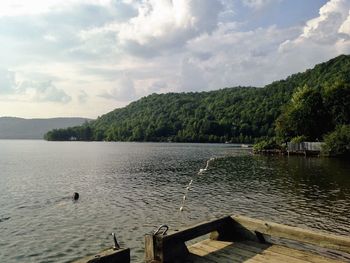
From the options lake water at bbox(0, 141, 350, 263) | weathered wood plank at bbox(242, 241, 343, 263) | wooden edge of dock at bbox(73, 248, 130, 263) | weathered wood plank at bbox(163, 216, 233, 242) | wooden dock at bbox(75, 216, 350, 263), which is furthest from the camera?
lake water at bbox(0, 141, 350, 263)

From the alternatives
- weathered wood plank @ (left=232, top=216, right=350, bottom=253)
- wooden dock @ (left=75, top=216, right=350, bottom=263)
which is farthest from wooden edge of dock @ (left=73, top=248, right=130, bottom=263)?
weathered wood plank @ (left=232, top=216, right=350, bottom=253)

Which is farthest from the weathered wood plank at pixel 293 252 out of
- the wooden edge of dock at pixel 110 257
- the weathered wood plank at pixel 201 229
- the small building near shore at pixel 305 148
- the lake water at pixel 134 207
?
the small building near shore at pixel 305 148

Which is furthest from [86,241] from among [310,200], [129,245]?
[310,200]

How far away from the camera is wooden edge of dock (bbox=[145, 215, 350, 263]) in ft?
37.7

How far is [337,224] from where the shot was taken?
25672mm

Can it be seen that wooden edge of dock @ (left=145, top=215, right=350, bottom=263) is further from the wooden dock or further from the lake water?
the lake water

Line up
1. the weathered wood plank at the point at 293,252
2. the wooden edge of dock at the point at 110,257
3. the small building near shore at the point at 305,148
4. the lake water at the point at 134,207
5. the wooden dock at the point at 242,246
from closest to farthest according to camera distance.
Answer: the wooden edge of dock at the point at 110,257 < the wooden dock at the point at 242,246 < the weathered wood plank at the point at 293,252 < the lake water at the point at 134,207 < the small building near shore at the point at 305,148

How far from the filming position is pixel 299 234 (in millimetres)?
12383

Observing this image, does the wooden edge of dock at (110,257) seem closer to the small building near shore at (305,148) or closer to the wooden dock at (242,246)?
the wooden dock at (242,246)

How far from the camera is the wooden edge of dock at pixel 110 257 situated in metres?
9.74

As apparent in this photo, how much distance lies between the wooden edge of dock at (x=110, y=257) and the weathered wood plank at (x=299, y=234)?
5.14 m

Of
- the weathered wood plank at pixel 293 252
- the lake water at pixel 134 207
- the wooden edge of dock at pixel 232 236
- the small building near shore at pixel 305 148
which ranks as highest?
the small building near shore at pixel 305 148

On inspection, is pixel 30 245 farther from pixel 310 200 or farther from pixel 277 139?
pixel 277 139

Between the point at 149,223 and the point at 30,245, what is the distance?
822 centimetres
